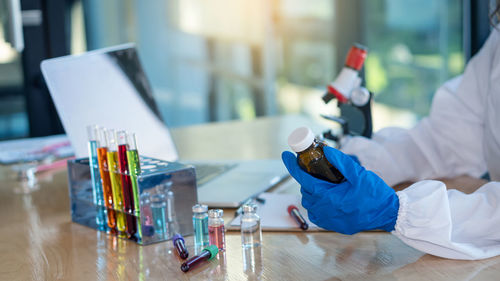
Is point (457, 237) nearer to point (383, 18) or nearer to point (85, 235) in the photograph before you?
point (85, 235)

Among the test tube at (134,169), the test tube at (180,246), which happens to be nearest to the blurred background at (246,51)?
the test tube at (134,169)

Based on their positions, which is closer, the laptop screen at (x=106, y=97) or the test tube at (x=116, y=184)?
the test tube at (x=116, y=184)

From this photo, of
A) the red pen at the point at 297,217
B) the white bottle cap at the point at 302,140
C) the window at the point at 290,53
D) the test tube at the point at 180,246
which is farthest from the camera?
the window at the point at 290,53

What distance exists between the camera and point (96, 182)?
4.20 feet

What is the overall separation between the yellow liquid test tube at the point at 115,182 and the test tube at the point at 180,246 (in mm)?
135

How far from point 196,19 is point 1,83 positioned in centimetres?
162

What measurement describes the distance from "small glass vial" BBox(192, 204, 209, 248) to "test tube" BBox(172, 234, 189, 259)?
0.03m

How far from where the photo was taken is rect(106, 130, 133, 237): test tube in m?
1.19

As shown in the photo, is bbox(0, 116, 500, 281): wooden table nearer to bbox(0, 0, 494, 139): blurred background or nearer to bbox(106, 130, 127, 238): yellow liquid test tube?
bbox(106, 130, 127, 238): yellow liquid test tube

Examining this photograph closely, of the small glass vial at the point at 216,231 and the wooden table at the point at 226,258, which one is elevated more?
the small glass vial at the point at 216,231

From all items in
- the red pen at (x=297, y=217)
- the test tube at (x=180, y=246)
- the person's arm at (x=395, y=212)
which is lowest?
the test tube at (x=180, y=246)

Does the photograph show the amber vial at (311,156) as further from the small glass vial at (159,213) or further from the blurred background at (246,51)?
the blurred background at (246,51)

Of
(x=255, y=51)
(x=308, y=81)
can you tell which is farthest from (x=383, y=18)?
(x=255, y=51)

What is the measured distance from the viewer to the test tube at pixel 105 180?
1.23 metres
